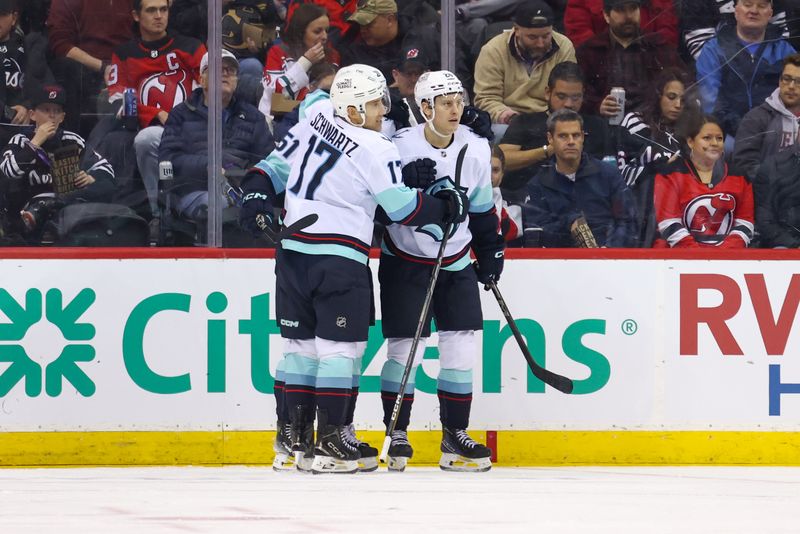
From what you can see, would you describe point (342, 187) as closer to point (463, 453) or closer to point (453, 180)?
point (453, 180)

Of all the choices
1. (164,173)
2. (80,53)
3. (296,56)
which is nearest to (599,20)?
(296,56)

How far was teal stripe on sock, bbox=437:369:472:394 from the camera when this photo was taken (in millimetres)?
5375

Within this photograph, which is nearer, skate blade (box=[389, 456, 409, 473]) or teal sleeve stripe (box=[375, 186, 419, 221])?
teal sleeve stripe (box=[375, 186, 419, 221])

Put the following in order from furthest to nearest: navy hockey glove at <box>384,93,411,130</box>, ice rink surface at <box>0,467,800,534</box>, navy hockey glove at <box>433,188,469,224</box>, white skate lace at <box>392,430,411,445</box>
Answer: navy hockey glove at <box>384,93,411,130</box> → white skate lace at <box>392,430,411,445</box> → navy hockey glove at <box>433,188,469,224</box> → ice rink surface at <box>0,467,800,534</box>

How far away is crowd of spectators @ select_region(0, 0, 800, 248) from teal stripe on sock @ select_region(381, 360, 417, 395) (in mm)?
823

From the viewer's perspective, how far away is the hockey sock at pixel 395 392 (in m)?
5.37

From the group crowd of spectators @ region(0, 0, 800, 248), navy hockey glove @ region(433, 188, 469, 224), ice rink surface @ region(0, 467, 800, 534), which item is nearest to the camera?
ice rink surface @ region(0, 467, 800, 534)

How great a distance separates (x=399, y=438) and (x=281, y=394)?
0.45 metres

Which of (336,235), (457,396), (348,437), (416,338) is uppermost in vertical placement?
(336,235)

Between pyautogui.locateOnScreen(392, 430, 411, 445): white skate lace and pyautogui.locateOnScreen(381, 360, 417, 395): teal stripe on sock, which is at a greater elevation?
pyautogui.locateOnScreen(381, 360, 417, 395): teal stripe on sock

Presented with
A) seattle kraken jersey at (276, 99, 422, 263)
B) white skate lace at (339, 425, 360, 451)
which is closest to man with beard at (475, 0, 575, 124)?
seattle kraken jersey at (276, 99, 422, 263)

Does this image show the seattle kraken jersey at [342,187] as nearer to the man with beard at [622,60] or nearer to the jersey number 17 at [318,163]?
the jersey number 17 at [318,163]

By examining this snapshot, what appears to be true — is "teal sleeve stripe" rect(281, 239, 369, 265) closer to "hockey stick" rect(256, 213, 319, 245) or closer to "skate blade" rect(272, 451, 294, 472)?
"hockey stick" rect(256, 213, 319, 245)

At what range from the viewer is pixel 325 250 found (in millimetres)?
5023
